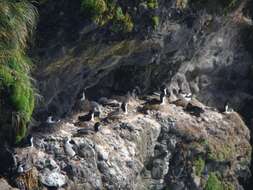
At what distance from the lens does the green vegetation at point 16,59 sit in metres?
19.2

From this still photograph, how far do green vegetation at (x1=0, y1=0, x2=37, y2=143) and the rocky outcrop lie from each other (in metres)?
2.43

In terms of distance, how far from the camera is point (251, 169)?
97.9 feet

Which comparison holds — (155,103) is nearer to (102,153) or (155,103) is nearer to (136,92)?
(136,92)

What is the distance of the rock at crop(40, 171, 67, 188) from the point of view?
21.5 metres

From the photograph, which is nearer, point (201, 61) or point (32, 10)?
point (32, 10)

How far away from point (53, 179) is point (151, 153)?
543 cm

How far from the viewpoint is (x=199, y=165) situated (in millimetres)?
27266

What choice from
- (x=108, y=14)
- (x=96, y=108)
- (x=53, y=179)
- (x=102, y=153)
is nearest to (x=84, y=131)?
(x=102, y=153)

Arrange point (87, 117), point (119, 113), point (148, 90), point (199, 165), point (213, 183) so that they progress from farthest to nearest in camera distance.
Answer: point (148, 90), point (213, 183), point (199, 165), point (119, 113), point (87, 117)

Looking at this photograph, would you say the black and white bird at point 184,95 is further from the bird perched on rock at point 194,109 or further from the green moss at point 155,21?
the green moss at point 155,21

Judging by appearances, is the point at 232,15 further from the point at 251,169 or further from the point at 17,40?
the point at 17,40

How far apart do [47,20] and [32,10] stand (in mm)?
1135

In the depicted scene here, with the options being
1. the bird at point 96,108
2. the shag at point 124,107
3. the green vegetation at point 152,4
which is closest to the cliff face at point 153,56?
the green vegetation at point 152,4

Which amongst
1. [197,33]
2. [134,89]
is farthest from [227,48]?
[134,89]
